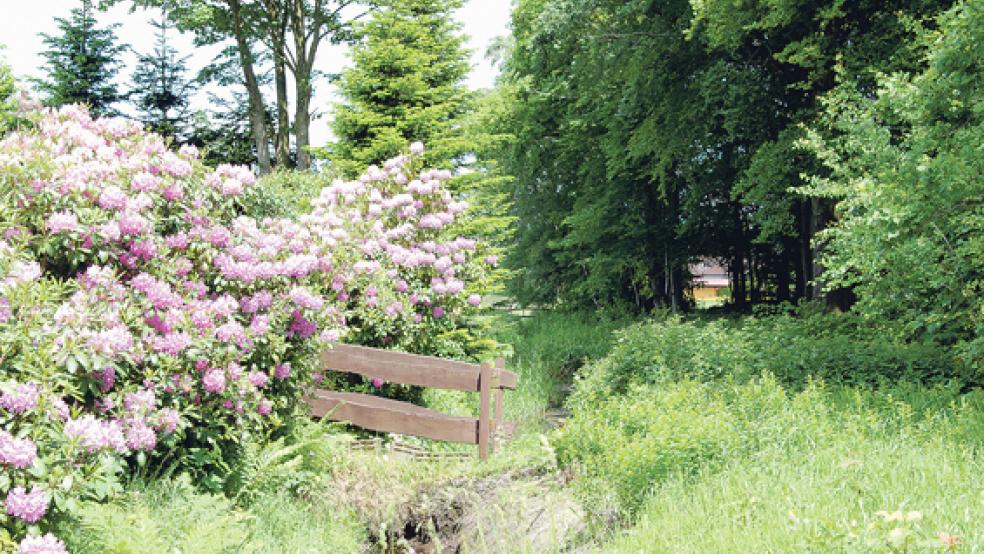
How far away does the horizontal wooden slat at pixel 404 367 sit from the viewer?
665 cm

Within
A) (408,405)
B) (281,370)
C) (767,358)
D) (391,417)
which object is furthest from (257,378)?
(767,358)

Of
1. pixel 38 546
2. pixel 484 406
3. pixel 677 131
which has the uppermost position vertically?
pixel 677 131

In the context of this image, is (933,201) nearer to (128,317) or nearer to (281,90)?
(128,317)

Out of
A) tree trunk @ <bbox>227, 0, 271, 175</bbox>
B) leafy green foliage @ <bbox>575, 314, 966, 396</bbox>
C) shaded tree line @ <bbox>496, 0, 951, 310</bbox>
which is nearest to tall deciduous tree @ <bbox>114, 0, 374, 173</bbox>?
tree trunk @ <bbox>227, 0, 271, 175</bbox>

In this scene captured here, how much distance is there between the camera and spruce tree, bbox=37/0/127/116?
25.4m

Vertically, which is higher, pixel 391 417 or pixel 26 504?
pixel 26 504

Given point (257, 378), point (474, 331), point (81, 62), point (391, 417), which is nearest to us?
point (257, 378)

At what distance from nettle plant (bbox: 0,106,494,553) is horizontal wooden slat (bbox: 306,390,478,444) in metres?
0.81

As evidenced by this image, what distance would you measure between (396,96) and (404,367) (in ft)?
23.4

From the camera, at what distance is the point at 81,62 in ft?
84.6

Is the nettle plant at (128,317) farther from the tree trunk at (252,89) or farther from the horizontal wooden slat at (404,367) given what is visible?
the tree trunk at (252,89)

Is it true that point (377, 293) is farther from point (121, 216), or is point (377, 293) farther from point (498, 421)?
point (121, 216)

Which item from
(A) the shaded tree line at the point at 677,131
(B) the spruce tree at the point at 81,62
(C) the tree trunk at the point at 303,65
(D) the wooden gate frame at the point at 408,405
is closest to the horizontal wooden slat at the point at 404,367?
(D) the wooden gate frame at the point at 408,405

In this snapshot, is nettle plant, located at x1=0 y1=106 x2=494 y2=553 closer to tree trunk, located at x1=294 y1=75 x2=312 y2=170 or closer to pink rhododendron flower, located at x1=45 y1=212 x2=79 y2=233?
pink rhododendron flower, located at x1=45 y1=212 x2=79 y2=233
